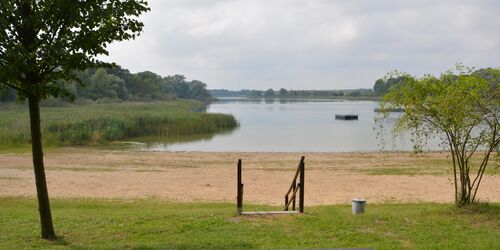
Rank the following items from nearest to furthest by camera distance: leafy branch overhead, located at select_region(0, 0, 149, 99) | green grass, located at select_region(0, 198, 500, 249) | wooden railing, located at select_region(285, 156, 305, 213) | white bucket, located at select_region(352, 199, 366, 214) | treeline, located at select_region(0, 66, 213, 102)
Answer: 1. leafy branch overhead, located at select_region(0, 0, 149, 99)
2. green grass, located at select_region(0, 198, 500, 249)
3. wooden railing, located at select_region(285, 156, 305, 213)
4. white bucket, located at select_region(352, 199, 366, 214)
5. treeline, located at select_region(0, 66, 213, 102)

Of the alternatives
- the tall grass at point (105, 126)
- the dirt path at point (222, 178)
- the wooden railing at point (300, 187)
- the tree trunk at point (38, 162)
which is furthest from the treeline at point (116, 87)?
the tree trunk at point (38, 162)

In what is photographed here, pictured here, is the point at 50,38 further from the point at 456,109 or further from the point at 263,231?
the point at 456,109

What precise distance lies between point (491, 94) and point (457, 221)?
Result: 251 centimetres

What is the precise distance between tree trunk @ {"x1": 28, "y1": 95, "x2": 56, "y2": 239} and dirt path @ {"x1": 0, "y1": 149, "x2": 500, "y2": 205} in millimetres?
7384

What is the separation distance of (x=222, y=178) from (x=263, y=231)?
1193 cm

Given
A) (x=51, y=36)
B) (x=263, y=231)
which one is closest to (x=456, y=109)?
(x=263, y=231)

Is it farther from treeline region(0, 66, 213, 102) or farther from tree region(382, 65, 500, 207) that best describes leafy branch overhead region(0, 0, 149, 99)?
treeline region(0, 66, 213, 102)

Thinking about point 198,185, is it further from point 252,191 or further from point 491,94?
point 491,94

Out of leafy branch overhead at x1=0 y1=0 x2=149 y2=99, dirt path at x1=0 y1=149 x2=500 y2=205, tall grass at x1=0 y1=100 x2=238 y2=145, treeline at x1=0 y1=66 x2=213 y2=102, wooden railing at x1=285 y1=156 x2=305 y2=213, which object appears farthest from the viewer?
treeline at x1=0 y1=66 x2=213 y2=102

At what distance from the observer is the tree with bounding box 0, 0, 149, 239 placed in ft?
20.1

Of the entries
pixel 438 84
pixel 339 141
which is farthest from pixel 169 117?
pixel 438 84

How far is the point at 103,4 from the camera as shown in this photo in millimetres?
6625

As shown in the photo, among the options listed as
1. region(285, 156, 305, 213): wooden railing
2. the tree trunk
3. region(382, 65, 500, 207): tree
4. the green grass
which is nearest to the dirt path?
region(285, 156, 305, 213): wooden railing

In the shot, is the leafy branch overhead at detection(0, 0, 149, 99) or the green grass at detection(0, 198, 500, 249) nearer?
the leafy branch overhead at detection(0, 0, 149, 99)
